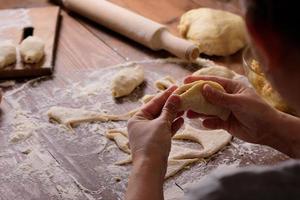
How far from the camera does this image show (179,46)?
55.4 inches

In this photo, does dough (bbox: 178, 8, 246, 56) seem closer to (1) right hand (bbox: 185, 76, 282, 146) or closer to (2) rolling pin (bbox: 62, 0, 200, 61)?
(2) rolling pin (bbox: 62, 0, 200, 61)

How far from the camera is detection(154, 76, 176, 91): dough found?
1.32 m

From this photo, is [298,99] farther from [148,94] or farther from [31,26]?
[31,26]

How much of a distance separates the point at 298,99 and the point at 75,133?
72 centimetres

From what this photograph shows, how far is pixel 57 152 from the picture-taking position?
3.64 ft

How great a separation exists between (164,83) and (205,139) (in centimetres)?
25

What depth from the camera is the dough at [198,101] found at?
99cm

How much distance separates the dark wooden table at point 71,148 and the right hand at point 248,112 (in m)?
0.09

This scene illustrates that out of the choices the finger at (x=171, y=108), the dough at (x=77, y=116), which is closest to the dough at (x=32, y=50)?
the dough at (x=77, y=116)

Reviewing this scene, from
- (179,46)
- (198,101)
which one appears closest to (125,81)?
(179,46)

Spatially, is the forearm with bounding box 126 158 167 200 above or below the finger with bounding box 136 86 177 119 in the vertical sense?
below

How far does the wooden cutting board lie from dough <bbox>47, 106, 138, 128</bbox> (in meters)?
0.20

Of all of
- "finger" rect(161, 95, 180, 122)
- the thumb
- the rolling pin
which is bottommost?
the rolling pin

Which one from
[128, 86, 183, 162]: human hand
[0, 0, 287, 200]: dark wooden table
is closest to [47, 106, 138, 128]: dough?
[0, 0, 287, 200]: dark wooden table
